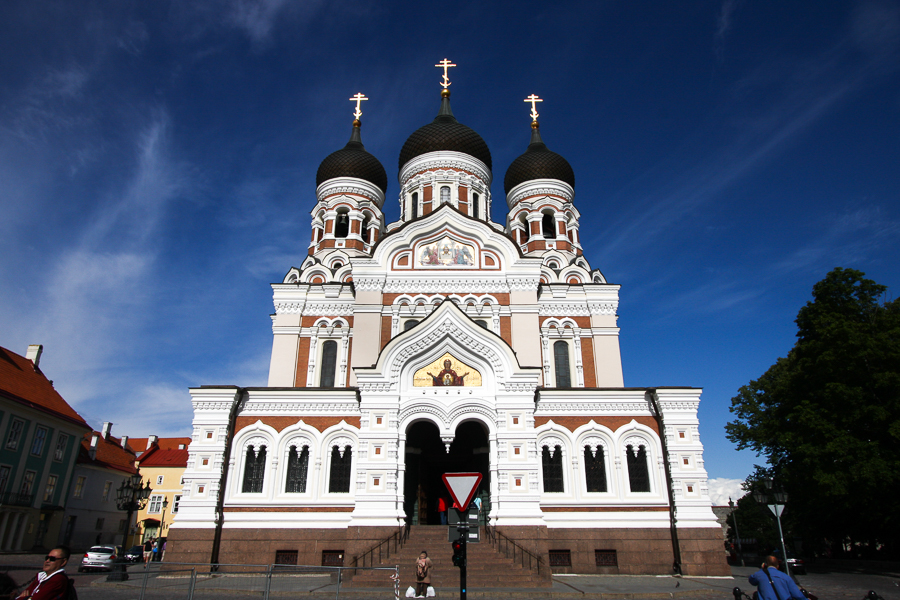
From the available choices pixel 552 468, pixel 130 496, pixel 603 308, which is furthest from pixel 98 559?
pixel 603 308

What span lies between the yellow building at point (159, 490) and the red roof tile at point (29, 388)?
1217cm

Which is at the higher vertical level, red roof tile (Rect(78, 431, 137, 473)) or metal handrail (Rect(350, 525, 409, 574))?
red roof tile (Rect(78, 431, 137, 473))

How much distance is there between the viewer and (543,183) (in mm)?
30859

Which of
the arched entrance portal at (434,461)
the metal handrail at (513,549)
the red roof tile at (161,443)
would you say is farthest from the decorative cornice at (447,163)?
the red roof tile at (161,443)

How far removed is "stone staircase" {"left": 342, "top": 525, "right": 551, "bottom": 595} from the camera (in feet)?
46.2

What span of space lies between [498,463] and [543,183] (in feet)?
59.3

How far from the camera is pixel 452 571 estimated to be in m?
14.5

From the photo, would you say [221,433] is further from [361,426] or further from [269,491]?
[361,426]

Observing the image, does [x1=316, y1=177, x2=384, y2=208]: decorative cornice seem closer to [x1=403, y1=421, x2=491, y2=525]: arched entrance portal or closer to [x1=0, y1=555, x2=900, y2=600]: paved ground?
[x1=403, y1=421, x2=491, y2=525]: arched entrance portal

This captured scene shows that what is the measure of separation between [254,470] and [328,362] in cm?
709

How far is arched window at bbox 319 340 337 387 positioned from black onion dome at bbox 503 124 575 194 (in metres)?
13.8

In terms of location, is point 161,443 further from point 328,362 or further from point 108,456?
point 328,362

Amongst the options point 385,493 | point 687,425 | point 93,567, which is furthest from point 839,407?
point 93,567

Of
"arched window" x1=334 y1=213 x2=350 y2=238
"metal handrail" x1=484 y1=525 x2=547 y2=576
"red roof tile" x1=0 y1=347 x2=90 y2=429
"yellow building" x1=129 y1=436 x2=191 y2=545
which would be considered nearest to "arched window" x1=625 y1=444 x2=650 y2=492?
"metal handrail" x1=484 y1=525 x2=547 y2=576
